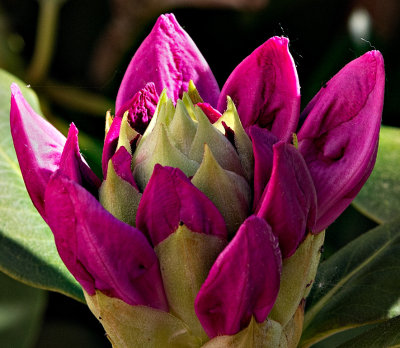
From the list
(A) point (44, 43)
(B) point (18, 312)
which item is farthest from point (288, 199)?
(A) point (44, 43)

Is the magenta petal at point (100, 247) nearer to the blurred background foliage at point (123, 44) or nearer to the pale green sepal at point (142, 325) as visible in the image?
the pale green sepal at point (142, 325)

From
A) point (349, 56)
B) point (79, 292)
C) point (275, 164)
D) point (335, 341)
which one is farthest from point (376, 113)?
point (349, 56)

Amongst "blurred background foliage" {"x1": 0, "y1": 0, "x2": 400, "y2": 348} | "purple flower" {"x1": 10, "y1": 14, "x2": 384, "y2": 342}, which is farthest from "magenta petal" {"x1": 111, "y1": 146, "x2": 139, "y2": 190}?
"blurred background foliage" {"x1": 0, "y1": 0, "x2": 400, "y2": 348}

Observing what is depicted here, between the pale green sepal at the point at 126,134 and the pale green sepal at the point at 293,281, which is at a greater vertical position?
the pale green sepal at the point at 126,134

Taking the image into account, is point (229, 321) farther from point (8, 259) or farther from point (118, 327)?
point (8, 259)

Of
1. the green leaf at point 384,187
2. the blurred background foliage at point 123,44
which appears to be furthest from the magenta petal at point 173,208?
the blurred background foliage at point 123,44

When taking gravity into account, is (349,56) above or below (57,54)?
above

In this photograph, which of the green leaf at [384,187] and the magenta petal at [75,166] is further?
the green leaf at [384,187]
